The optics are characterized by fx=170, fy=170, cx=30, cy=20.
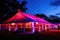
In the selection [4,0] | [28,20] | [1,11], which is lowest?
[28,20]

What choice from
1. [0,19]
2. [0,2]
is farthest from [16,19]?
[0,2]

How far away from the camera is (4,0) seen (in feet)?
145

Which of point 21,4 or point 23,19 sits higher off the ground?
point 21,4

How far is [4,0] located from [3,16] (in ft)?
15.3

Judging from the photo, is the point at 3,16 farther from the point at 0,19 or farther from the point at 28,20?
the point at 28,20

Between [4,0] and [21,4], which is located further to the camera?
[21,4]

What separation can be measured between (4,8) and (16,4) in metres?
4.78

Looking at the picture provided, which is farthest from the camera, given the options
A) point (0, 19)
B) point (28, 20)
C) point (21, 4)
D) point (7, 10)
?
point (21, 4)

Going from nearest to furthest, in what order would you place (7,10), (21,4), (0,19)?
(0,19) → (7,10) → (21,4)

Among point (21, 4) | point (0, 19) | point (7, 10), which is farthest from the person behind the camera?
point (21, 4)

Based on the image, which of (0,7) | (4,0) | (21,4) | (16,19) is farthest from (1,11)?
(16,19)

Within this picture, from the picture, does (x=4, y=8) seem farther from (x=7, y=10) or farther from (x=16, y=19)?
(x=16, y=19)

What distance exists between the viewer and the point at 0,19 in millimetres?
40344

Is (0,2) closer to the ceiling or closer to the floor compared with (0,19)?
closer to the ceiling
